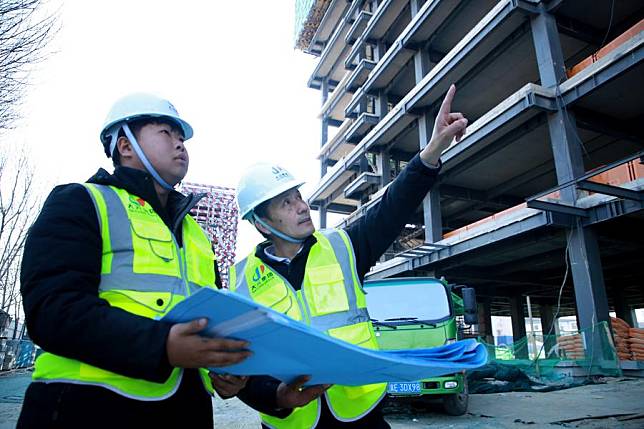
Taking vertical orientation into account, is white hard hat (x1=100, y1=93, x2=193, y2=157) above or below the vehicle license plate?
above

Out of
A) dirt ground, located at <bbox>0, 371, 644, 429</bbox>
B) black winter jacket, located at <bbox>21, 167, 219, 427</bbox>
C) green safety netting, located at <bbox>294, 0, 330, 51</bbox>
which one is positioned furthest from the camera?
green safety netting, located at <bbox>294, 0, 330, 51</bbox>

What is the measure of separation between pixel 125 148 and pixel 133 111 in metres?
0.15

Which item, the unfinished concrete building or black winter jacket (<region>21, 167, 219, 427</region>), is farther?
the unfinished concrete building

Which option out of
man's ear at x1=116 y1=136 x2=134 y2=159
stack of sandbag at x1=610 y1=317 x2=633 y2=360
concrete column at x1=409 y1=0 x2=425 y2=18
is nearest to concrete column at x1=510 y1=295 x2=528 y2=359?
stack of sandbag at x1=610 y1=317 x2=633 y2=360

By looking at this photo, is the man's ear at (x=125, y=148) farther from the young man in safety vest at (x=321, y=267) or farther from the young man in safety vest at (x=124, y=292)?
the young man in safety vest at (x=321, y=267)

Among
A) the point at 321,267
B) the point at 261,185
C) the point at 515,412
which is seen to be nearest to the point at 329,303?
the point at 321,267

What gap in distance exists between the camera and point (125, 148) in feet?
5.59

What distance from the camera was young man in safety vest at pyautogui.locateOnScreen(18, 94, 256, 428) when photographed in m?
1.05

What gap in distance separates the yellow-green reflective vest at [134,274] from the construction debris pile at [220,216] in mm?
18981

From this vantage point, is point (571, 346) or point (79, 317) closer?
point (79, 317)

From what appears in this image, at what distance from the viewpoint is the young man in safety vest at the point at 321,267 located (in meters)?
1.73

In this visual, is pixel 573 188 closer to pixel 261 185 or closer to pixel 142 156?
pixel 261 185

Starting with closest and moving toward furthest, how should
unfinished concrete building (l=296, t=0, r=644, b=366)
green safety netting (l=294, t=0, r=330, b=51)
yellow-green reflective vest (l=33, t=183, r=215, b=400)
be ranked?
yellow-green reflective vest (l=33, t=183, r=215, b=400), unfinished concrete building (l=296, t=0, r=644, b=366), green safety netting (l=294, t=0, r=330, b=51)

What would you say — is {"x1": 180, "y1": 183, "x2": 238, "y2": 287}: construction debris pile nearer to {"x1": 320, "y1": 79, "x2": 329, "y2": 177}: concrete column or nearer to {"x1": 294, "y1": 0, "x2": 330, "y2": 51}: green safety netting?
{"x1": 320, "y1": 79, "x2": 329, "y2": 177}: concrete column
